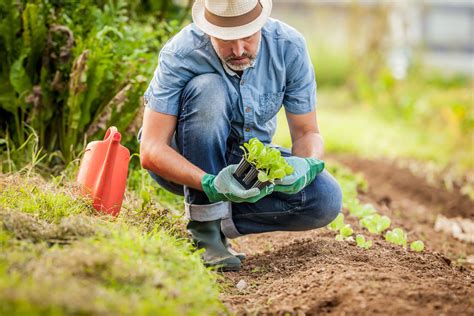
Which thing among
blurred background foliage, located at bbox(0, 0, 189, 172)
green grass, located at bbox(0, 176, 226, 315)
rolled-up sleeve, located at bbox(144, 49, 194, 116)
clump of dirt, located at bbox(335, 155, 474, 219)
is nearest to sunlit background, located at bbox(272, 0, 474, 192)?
clump of dirt, located at bbox(335, 155, 474, 219)

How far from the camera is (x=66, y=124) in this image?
4.77 m

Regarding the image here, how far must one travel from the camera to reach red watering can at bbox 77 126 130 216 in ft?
12.2

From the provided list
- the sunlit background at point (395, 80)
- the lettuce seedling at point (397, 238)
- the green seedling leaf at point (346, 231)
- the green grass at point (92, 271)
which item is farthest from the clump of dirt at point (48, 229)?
the sunlit background at point (395, 80)

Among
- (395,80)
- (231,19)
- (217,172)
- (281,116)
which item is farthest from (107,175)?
(395,80)

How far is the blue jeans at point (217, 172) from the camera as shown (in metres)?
3.61

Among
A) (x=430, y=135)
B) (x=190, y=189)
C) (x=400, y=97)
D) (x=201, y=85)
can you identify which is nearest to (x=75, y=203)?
(x=190, y=189)

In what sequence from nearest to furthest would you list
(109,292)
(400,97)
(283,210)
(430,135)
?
(109,292), (283,210), (430,135), (400,97)

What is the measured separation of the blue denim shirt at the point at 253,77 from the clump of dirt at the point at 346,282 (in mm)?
579

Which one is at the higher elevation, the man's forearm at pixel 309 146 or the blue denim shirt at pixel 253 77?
the blue denim shirt at pixel 253 77

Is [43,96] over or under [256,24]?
under

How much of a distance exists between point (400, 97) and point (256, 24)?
6621mm

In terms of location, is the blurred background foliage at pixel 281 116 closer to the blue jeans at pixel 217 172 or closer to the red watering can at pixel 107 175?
the red watering can at pixel 107 175

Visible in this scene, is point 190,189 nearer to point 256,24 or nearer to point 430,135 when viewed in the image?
point 256,24

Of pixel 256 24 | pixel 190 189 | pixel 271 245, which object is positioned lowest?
pixel 271 245
